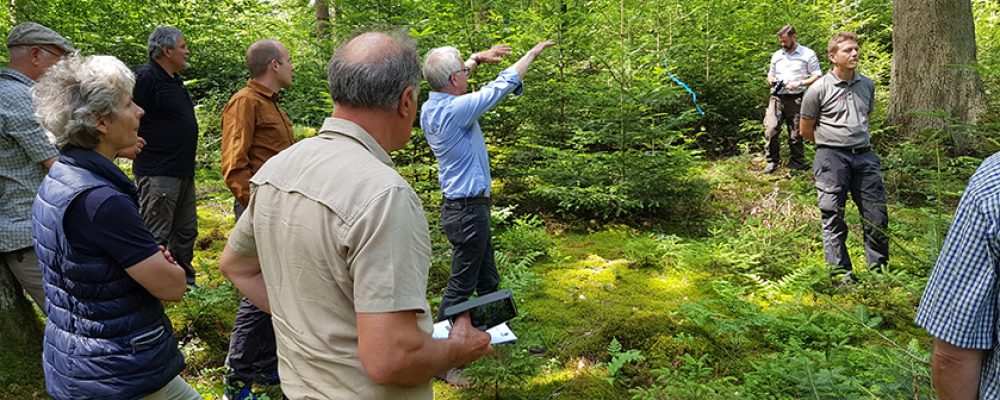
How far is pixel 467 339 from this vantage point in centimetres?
179

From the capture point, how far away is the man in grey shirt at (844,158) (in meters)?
A: 5.46

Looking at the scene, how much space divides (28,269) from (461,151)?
270 cm

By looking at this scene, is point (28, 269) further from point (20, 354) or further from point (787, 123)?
point (787, 123)

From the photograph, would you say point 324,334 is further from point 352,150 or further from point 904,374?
Result: point 904,374

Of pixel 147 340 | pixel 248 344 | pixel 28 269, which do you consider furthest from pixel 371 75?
pixel 28 269

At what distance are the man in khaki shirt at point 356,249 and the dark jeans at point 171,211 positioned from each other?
12.6 feet

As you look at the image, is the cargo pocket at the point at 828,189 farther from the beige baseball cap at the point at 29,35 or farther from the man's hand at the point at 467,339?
the beige baseball cap at the point at 29,35

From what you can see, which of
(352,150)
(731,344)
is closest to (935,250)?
(731,344)

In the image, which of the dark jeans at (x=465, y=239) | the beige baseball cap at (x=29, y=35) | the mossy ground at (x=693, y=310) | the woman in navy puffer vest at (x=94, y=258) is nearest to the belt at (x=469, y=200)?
the dark jeans at (x=465, y=239)

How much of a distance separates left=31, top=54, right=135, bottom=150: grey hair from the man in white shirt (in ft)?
30.2

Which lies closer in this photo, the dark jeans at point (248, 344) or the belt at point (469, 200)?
the dark jeans at point (248, 344)

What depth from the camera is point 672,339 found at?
4414 mm

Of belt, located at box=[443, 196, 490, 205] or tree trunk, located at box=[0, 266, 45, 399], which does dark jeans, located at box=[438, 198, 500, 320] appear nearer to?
belt, located at box=[443, 196, 490, 205]

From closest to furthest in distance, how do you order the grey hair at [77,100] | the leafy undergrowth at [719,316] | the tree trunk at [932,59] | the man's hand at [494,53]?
the grey hair at [77,100] < the leafy undergrowth at [719,316] < the man's hand at [494,53] < the tree trunk at [932,59]
